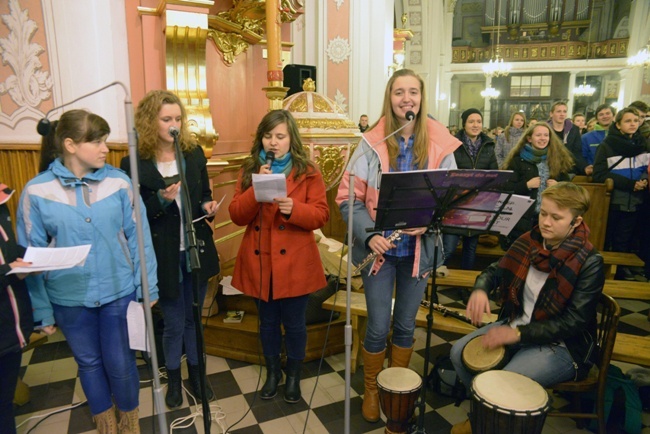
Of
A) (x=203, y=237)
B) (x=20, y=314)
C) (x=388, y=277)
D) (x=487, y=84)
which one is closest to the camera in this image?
(x=20, y=314)

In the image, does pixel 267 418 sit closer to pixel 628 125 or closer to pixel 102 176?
pixel 102 176

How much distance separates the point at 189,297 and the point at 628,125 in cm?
411

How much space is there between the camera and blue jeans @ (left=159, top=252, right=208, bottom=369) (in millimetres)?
2377

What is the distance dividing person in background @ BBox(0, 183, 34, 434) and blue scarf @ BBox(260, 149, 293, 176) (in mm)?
1106

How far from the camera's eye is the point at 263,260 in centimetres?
240

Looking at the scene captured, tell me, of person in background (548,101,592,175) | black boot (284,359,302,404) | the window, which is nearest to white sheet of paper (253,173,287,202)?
black boot (284,359,302,404)

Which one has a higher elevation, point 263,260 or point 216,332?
point 263,260

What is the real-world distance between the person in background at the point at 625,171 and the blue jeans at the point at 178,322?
13.0 feet

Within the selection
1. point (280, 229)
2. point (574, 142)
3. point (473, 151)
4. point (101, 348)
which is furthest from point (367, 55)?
point (101, 348)

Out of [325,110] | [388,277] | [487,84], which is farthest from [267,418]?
[487,84]

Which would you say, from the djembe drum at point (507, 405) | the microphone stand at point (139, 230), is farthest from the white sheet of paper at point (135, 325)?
the djembe drum at point (507, 405)

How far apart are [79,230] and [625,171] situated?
4.60 m

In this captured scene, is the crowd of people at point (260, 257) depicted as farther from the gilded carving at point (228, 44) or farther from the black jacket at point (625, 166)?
the black jacket at point (625, 166)

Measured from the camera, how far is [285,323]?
253 cm
